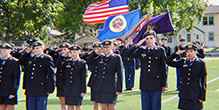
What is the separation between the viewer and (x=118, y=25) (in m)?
12.1

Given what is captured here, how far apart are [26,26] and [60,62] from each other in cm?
1506

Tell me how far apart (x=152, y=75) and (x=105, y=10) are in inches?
309

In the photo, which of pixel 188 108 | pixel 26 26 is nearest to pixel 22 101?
pixel 188 108

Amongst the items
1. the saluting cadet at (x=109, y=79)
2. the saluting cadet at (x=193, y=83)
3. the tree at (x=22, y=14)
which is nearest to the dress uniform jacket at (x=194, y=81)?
the saluting cadet at (x=193, y=83)

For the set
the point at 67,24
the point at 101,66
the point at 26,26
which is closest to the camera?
the point at 101,66

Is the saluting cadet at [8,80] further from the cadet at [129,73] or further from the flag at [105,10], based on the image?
the flag at [105,10]

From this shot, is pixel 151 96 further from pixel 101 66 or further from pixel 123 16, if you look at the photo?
pixel 123 16

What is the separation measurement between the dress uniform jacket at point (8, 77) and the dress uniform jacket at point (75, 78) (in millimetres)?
1182

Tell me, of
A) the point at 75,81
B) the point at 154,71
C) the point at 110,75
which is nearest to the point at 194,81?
the point at 154,71

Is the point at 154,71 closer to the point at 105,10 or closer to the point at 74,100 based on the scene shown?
the point at 74,100

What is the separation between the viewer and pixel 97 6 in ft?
→ 47.7

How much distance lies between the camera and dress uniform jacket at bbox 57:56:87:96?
24.1ft

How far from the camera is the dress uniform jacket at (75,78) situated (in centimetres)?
736

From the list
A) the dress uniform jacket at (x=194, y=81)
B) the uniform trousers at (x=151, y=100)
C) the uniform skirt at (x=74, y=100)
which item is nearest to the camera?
the dress uniform jacket at (x=194, y=81)
